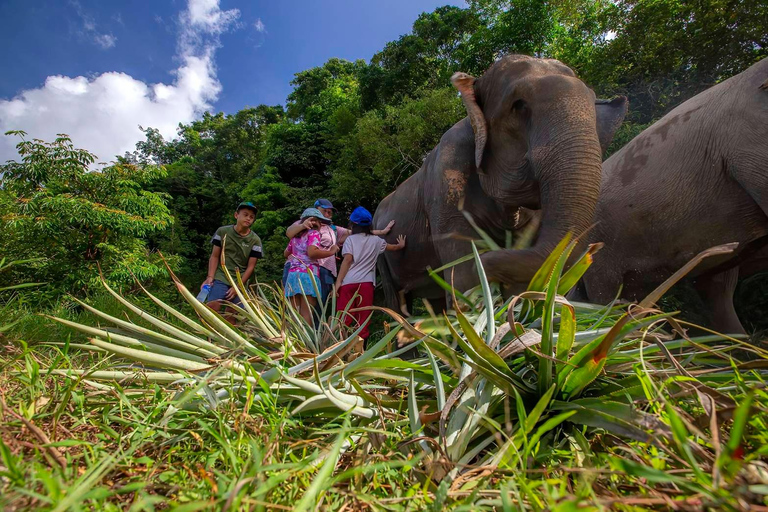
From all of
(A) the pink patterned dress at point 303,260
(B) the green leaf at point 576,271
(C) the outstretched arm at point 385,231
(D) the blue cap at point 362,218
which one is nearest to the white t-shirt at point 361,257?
(D) the blue cap at point 362,218

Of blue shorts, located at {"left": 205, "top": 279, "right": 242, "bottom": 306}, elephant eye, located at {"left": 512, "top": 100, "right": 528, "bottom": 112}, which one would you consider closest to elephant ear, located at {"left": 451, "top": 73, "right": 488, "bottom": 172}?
elephant eye, located at {"left": 512, "top": 100, "right": 528, "bottom": 112}

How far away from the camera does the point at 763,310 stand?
404 cm

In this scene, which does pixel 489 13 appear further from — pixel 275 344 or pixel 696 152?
pixel 275 344

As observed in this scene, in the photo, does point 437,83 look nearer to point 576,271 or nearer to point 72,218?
point 72,218

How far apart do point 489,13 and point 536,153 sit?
18.2 metres

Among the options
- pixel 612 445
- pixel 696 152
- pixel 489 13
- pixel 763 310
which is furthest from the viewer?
pixel 489 13

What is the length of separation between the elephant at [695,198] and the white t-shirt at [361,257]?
1.95m

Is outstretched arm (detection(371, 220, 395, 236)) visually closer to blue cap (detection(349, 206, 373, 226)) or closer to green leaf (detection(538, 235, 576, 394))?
blue cap (detection(349, 206, 373, 226))

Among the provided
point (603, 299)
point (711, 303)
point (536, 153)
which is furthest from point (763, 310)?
point (536, 153)

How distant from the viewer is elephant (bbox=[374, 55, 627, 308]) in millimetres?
2205

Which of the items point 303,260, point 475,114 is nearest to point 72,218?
point 303,260

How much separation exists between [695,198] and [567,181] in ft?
4.07

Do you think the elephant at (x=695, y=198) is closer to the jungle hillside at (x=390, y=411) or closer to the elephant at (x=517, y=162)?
the elephant at (x=517, y=162)

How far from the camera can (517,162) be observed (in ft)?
9.12
